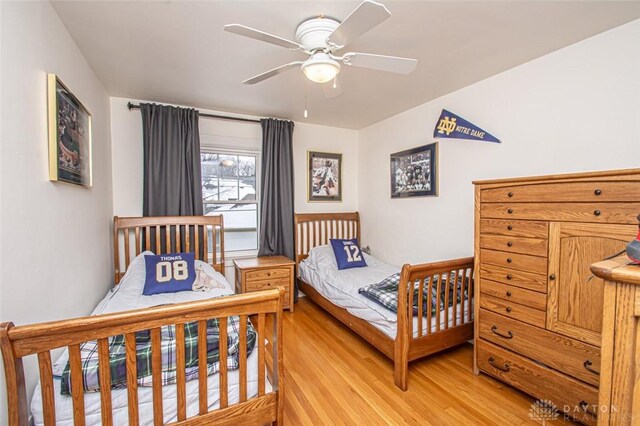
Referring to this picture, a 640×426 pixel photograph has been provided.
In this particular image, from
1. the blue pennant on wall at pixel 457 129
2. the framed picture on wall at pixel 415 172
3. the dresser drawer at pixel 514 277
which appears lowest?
the dresser drawer at pixel 514 277

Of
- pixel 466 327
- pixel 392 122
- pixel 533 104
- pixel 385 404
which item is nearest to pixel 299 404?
pixel 385 404

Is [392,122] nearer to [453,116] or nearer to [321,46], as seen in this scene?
[453,116]

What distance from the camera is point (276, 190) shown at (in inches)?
141

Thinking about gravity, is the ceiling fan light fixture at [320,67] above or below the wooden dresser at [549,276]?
above

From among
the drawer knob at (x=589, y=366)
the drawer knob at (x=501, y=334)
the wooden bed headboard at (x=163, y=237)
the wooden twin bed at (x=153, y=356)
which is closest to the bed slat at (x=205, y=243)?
the wooden bed headboard at (x=163, y=237)

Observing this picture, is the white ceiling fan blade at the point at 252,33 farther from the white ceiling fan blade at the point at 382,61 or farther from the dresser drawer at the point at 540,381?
the dresser drawer at the point at 540,381

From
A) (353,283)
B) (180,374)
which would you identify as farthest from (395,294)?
(180,374)

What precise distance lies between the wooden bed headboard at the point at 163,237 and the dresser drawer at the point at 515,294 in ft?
8.45

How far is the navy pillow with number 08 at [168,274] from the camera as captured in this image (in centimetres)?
233

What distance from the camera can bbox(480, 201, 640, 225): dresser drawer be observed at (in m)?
1.40

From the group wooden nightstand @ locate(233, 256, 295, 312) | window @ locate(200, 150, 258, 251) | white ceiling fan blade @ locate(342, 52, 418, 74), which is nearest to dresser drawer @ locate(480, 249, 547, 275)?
white ceiling fan blade @ locate(342, 52, 418, 74)

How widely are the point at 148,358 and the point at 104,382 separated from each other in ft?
0.71

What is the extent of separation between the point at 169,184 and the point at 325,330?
225 centimetres

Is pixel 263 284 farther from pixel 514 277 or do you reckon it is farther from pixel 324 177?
pixel 514 277
